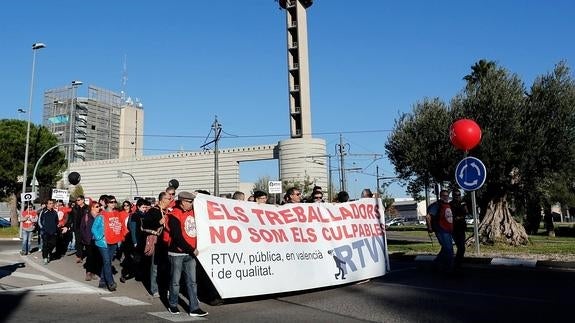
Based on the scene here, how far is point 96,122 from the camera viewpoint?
12988cm

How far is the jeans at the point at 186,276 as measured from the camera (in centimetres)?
740

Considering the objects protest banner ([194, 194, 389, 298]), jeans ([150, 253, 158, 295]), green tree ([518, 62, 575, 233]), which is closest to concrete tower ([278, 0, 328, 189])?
green tree ([518, 62, 575, 233])

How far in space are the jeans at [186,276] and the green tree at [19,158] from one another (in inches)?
1619

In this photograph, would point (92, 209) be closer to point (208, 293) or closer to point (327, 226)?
point (208, 293)

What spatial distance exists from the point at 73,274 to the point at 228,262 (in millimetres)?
6046

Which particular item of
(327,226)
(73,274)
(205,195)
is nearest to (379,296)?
(327,226)

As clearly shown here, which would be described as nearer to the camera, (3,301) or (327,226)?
(3,301)

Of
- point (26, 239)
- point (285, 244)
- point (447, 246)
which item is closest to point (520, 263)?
point (447, 246)

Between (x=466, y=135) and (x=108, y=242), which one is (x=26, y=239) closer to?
(x=108, y=242)

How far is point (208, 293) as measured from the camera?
349 inches

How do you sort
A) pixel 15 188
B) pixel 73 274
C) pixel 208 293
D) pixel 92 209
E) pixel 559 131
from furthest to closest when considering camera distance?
pixel 15 188, pixel 559 131, pixel 73 274, pixel 92 209, pixel 208 293

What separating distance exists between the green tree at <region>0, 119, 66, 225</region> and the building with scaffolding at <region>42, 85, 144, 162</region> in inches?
2798

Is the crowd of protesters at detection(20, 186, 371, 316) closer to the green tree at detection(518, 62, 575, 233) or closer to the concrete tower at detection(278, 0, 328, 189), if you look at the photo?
the green tree at detection(518, 62, 575, 233)

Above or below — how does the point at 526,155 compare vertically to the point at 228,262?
above
